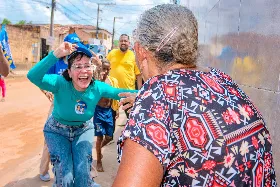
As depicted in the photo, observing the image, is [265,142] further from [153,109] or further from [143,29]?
[143,29]

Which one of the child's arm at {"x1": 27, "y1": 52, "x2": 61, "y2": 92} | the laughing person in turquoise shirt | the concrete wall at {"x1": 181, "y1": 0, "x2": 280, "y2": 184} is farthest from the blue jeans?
the concrete wall at {"x1": 181, "y1": 0, "x2": 280, "y2": 184}

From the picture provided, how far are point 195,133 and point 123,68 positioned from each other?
5.68 meters

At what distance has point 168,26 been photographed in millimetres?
1371

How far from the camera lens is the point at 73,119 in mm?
3484

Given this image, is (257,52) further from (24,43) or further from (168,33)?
(24,43)

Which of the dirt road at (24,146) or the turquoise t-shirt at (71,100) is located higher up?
the turquoise t-shirt at (71,100)

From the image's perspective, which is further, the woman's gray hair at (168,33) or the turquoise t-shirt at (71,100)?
the turquoise t-shirt at (71,100)

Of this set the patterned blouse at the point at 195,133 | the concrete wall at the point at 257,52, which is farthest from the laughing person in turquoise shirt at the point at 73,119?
the patterned blouse at the point at 195,133

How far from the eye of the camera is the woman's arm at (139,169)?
114 cm

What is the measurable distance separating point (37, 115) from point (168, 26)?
955cm

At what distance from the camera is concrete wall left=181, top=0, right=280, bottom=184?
7.06 feet

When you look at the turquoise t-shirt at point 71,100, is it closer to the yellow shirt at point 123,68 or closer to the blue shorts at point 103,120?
the blue shorts at point 103,120

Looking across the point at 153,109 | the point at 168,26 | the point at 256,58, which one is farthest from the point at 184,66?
the point at 256,58

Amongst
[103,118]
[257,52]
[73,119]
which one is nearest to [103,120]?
[103,118]
